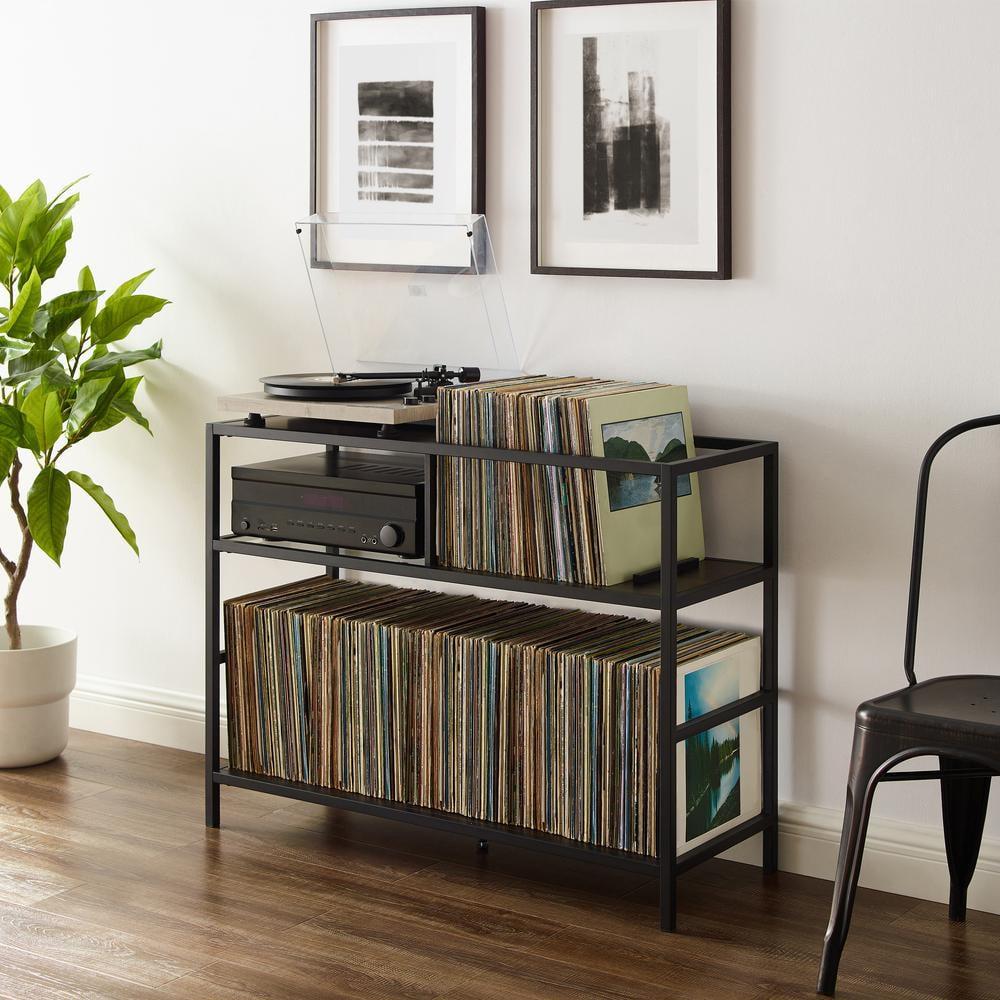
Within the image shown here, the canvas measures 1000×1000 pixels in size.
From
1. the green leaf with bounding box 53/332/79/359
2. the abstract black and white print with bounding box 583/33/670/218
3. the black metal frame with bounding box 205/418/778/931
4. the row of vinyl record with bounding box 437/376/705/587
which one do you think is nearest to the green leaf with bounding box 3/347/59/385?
the green leaf with bounding box 53/332/79/359

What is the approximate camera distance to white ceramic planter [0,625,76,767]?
330 cm

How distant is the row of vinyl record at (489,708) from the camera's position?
2570 millimetres

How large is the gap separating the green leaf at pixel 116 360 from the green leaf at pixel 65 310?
0.40 ft

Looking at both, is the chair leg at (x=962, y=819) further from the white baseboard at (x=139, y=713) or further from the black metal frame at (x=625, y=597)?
the white baseboard at (x=139, y=713)

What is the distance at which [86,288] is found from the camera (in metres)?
3.35

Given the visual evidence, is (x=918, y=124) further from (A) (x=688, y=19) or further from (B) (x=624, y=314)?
(B) (x=624, y=314)

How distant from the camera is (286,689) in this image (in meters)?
2.93

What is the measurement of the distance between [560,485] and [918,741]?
740 mm

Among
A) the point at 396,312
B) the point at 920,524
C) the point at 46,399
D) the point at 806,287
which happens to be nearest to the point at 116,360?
the point at 46,399

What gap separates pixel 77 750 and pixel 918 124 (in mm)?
2317

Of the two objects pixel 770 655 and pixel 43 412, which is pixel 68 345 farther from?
pixel 770 655

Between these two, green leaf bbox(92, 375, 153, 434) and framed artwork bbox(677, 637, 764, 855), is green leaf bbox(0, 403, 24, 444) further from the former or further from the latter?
framed artwork bbox(677, 637, 764, 855)

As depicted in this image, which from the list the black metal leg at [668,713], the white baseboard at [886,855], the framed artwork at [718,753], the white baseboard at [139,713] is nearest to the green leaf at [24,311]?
the white baseboard at [139,713]

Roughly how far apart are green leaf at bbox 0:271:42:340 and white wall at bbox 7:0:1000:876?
38 cm
